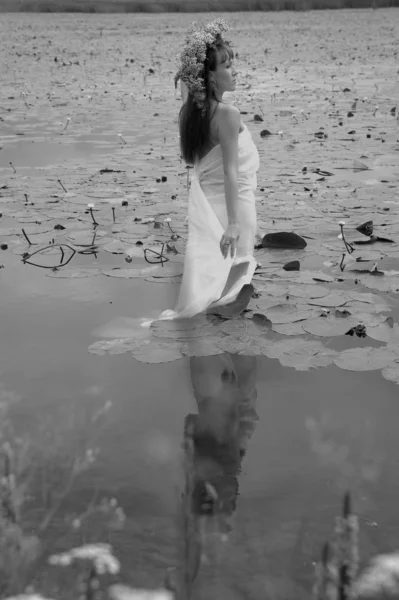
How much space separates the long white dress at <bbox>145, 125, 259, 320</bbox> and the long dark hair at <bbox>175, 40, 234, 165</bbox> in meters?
0.06

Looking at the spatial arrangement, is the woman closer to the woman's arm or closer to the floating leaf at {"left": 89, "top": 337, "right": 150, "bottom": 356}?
the woman's arm

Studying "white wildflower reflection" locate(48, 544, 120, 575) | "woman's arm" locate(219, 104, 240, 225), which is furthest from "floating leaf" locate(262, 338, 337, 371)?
"white wildflower reflection" locate(48, 544, 120, 575)

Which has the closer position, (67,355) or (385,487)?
(385,487)

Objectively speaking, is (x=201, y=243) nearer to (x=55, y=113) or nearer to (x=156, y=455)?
(x=156, y=455)

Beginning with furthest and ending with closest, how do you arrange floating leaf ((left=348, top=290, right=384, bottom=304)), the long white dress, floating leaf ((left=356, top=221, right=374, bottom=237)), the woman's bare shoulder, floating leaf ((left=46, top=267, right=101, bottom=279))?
floating leaf ((left=356, top=221, right=374, bottom=237)), floating leaf ((left=46, top=267, right=101, bottom=279)), floating leaf ((left=348, top=290, right=384, bottom=304)), the long white dress, the woman's bare shoulder

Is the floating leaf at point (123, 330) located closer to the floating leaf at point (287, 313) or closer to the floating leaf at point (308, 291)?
the floating leaf at point (287, 313)

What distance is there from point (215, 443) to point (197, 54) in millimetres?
1715

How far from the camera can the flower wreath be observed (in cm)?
329

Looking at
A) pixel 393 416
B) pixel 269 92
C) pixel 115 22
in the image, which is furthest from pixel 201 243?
pixel 115 22

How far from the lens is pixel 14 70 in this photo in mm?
15305

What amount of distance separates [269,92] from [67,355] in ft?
31.5

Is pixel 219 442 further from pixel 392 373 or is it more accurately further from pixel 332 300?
pixel 332 300

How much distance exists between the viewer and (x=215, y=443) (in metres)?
2.64

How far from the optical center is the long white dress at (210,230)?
143 inches
